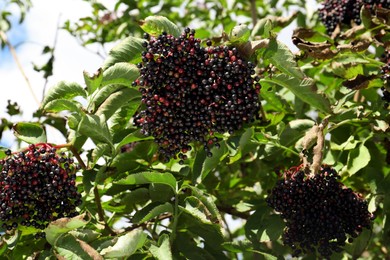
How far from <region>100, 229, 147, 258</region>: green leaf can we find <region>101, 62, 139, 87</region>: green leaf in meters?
0.68

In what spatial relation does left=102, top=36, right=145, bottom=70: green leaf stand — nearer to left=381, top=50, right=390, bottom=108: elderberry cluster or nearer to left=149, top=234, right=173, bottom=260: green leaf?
left=149, top=234, right=173, bottom=260: green leaf

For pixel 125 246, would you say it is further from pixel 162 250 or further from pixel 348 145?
pixel 348 145

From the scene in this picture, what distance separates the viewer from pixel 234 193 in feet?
13.0

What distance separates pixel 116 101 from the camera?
2.82 metres

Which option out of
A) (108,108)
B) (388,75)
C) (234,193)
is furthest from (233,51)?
(234,193)

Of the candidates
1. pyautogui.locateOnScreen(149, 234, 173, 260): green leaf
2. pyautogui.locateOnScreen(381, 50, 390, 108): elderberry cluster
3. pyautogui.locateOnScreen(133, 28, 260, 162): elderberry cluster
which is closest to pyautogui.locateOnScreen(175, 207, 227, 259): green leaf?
pyautogui.locateOnScreen(149, 234, 173, 260): green leaf

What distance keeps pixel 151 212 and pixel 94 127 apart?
43cm

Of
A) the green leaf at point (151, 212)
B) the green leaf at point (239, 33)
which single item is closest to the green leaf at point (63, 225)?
the green leaf at point (151, 212)

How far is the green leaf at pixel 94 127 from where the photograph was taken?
266cm

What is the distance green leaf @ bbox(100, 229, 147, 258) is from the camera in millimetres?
2375

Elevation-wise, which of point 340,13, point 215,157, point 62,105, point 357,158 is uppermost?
point 62,105

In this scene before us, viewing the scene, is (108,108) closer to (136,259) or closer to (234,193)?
(136,259)

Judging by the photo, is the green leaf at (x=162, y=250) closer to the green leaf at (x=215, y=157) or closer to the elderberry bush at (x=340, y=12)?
the green leaf at (x=215, y=157)

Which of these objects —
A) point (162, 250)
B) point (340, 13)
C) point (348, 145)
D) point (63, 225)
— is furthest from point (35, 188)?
point (340, 13)
